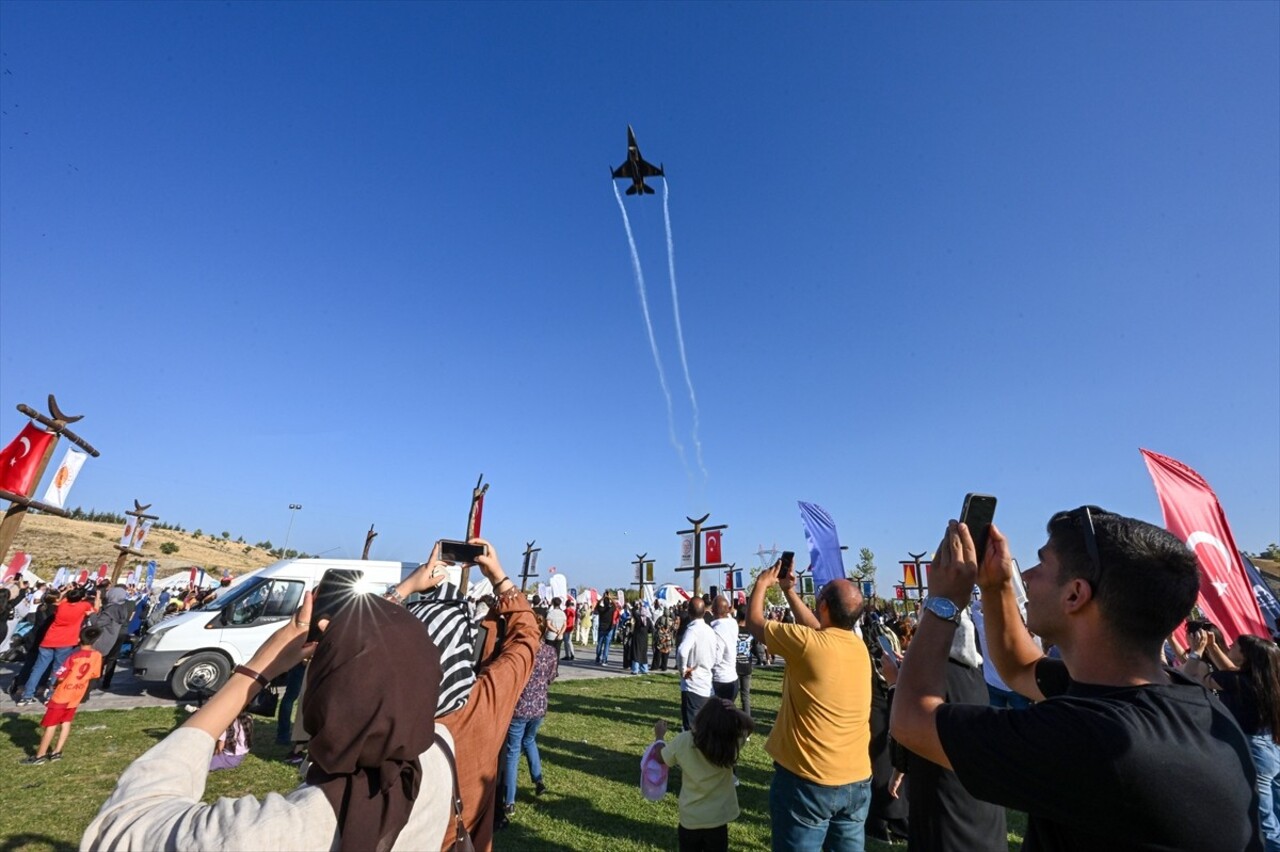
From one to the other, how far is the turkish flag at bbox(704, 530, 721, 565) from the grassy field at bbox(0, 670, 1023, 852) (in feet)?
47.9

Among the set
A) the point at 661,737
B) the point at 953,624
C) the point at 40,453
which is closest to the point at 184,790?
the point at 953,624

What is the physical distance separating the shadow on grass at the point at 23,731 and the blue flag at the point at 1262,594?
14.0 m

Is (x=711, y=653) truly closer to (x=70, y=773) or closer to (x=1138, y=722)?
(x=1138, y=722)

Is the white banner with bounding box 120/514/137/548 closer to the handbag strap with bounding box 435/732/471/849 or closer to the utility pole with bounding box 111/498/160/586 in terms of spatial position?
the utility pole with bounding box 111/498/160/586

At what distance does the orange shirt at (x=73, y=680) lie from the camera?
714cm

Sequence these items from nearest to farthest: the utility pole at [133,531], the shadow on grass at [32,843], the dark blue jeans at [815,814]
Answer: the dark blue jeans at [815,814] → the shadow on grass at [32,843] → the utility pole at [133,531]

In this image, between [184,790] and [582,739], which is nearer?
[184,790]

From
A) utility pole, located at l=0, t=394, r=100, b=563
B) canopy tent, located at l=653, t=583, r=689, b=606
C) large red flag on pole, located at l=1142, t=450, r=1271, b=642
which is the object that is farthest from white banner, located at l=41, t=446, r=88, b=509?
canopy tent, located at l=653, t=583, r=689, b=606

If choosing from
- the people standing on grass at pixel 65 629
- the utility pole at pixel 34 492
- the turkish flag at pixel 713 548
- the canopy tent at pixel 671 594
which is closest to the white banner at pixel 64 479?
the utility pole at pixel 34 492

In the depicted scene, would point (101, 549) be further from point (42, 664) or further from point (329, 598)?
point (329, 598)

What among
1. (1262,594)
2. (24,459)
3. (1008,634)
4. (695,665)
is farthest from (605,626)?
(1008,634)

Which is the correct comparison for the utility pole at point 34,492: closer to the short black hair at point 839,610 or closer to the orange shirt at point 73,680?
the orange shirt at point 73,680

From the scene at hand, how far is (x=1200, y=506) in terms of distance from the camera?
16.9 ft

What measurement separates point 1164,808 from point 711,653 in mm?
7196
